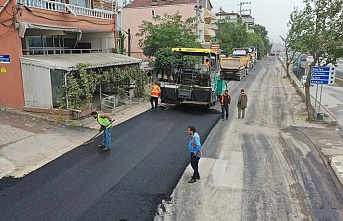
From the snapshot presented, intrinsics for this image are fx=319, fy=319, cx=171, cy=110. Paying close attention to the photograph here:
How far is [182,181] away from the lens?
8070mm

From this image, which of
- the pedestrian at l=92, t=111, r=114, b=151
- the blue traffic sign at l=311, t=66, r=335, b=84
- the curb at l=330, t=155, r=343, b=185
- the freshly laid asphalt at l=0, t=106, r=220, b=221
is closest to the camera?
the freshly laid asphalt at l=0, t=106, r=220, b=221

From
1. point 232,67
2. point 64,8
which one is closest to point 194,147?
point 64,8

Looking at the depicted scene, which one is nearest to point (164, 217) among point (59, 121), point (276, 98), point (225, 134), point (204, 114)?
point (225, 134)

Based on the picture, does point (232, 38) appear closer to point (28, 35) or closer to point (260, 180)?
point (28, 35)

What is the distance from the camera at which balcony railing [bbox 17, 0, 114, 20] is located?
13841mm

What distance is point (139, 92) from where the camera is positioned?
1905 cm

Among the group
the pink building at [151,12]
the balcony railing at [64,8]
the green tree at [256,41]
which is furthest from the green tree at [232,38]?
the balcony railing at [64,8]

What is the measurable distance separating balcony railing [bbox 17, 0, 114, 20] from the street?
6590 mm

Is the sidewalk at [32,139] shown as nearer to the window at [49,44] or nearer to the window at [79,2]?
the window at [49,44]

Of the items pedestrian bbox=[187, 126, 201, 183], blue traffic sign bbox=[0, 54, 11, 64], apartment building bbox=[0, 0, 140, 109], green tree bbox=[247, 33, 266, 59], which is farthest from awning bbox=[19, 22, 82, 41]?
green tree bbox=[247, 33, 266, 59]

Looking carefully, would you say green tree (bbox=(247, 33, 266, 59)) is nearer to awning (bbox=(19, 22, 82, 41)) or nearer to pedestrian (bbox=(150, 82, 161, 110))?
pedestrian (bbox=(150, 82, 161, 110))

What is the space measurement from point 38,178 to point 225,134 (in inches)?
286

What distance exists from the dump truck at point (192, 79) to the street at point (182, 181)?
2.78m

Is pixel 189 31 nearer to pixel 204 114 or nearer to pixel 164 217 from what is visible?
pixel 204 114
